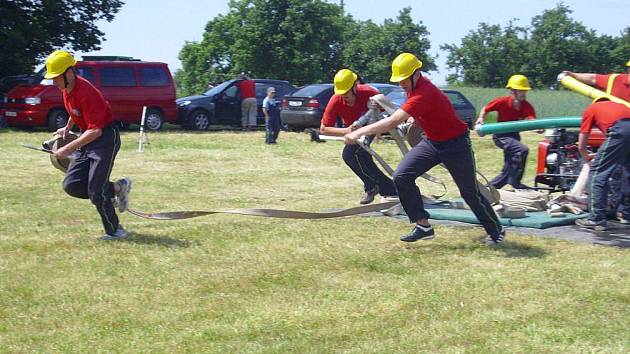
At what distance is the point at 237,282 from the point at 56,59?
9.08ft

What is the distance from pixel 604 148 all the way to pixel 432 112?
196cm

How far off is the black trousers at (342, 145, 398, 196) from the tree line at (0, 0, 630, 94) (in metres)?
20.2

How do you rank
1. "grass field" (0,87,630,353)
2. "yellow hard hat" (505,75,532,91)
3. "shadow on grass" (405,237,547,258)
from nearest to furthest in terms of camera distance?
1. "grass field" (0,87,630,353)
2. "shadow on grass" (405,237,547,258)
3. "yellow hard hat" (505,75,532,91)

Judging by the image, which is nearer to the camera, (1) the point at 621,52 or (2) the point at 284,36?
(2) the point at 284,36

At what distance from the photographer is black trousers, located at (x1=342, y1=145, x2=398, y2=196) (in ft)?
38.0

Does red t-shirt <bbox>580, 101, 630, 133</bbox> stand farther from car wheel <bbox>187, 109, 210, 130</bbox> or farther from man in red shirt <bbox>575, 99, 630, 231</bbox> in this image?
car wheel <bbox>187, 109, 210, 130</bbox>

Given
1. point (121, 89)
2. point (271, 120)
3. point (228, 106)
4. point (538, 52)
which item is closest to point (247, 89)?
point (228, 106)

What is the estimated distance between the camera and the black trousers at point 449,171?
8625mm

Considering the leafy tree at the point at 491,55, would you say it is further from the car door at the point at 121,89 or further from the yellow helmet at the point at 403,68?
the yellow helmet at the point at 403,68

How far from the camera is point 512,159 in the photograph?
12781 millimetres

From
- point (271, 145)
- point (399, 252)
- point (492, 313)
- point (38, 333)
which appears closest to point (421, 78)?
point (399, 252)

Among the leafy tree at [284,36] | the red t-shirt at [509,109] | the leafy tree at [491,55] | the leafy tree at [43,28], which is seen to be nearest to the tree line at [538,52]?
the leafy tree at [491,55]

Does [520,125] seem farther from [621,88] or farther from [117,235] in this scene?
[117,235]

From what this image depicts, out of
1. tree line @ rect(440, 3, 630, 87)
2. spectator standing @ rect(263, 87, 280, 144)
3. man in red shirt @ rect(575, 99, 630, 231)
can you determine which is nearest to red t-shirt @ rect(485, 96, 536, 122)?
man in red shirt @ rect(575, 99, 630, 231)
